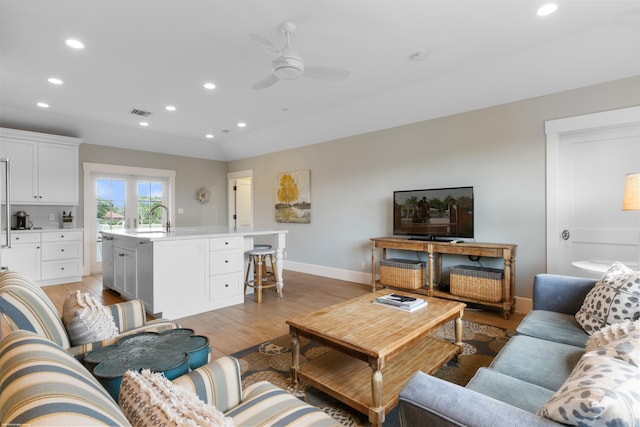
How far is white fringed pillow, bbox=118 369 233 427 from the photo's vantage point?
66 centimetres

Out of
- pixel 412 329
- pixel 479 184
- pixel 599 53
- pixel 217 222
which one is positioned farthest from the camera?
pixel 217 222

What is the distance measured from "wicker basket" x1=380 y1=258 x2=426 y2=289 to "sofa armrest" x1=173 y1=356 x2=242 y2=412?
10.3ft

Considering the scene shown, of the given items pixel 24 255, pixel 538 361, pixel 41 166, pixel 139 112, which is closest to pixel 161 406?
pixel 538 361

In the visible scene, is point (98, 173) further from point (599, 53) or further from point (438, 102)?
point (599, 53)

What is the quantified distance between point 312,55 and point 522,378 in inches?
119

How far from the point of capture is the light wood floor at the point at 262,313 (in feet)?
9.64

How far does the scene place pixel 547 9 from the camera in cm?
236

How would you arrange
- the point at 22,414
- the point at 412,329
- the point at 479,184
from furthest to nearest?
1. the point at 479,184
2. the point at 412,329
3. the point at 22,414

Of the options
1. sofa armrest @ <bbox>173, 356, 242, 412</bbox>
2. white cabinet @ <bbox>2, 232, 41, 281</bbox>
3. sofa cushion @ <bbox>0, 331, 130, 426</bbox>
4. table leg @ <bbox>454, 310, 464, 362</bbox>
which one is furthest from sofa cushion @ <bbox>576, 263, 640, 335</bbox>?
white cabinet @ <bbox>2, 232, 41, 281</bbox>

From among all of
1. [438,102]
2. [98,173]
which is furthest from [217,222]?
[438,102]

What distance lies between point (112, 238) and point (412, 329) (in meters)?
4.22

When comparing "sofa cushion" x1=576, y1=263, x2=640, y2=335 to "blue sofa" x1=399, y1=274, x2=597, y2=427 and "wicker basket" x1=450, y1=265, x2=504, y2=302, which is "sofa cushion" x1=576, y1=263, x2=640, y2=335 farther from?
"wicker basket" x1=450, y1=265, x2=504, y2=302

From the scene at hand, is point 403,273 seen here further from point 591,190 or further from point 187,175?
point 187,175

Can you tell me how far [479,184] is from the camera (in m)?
3.92
